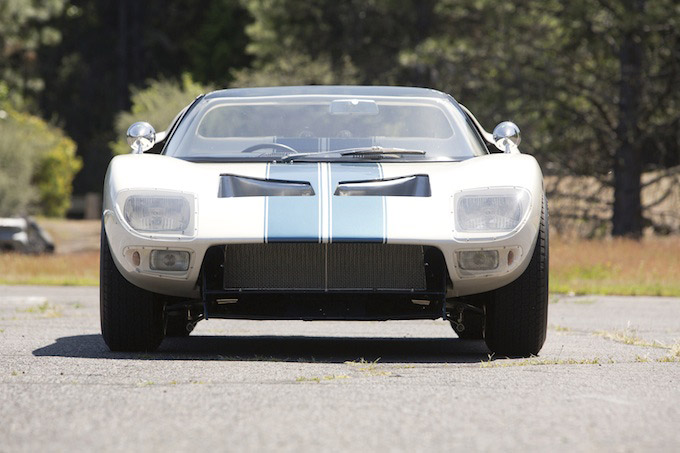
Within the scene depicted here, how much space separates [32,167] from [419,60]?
59.7 ft

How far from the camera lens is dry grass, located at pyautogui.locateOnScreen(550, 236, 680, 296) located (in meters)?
14.8

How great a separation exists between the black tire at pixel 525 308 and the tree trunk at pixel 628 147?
1830cm

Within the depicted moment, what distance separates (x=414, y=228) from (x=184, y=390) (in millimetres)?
1557

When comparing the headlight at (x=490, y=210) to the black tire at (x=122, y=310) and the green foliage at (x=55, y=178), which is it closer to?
the black tire at (x=122, y=310)

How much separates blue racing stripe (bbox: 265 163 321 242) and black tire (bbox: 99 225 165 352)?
87 cm

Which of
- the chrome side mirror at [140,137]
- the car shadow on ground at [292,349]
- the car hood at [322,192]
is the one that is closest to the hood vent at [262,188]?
the car hood at [322,192]

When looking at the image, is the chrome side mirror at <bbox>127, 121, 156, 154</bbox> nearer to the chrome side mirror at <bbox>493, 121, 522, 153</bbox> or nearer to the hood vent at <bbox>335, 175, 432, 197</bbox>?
the hood vent at <bbox>335, 175, 432, 197</bbox>

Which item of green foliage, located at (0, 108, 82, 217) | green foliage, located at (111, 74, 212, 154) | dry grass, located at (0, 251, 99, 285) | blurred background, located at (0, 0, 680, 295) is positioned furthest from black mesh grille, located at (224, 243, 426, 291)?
green foliage, located at (111, 74, 212, 154)

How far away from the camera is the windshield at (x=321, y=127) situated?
6.85m

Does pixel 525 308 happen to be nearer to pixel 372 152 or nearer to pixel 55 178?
pixel 372 152

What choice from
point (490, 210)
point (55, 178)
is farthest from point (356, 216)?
point (55, 178)

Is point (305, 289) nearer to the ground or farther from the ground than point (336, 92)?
nearer to the ground

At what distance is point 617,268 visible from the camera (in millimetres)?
16922

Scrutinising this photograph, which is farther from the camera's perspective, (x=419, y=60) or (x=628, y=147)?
(x=419, y=60)
